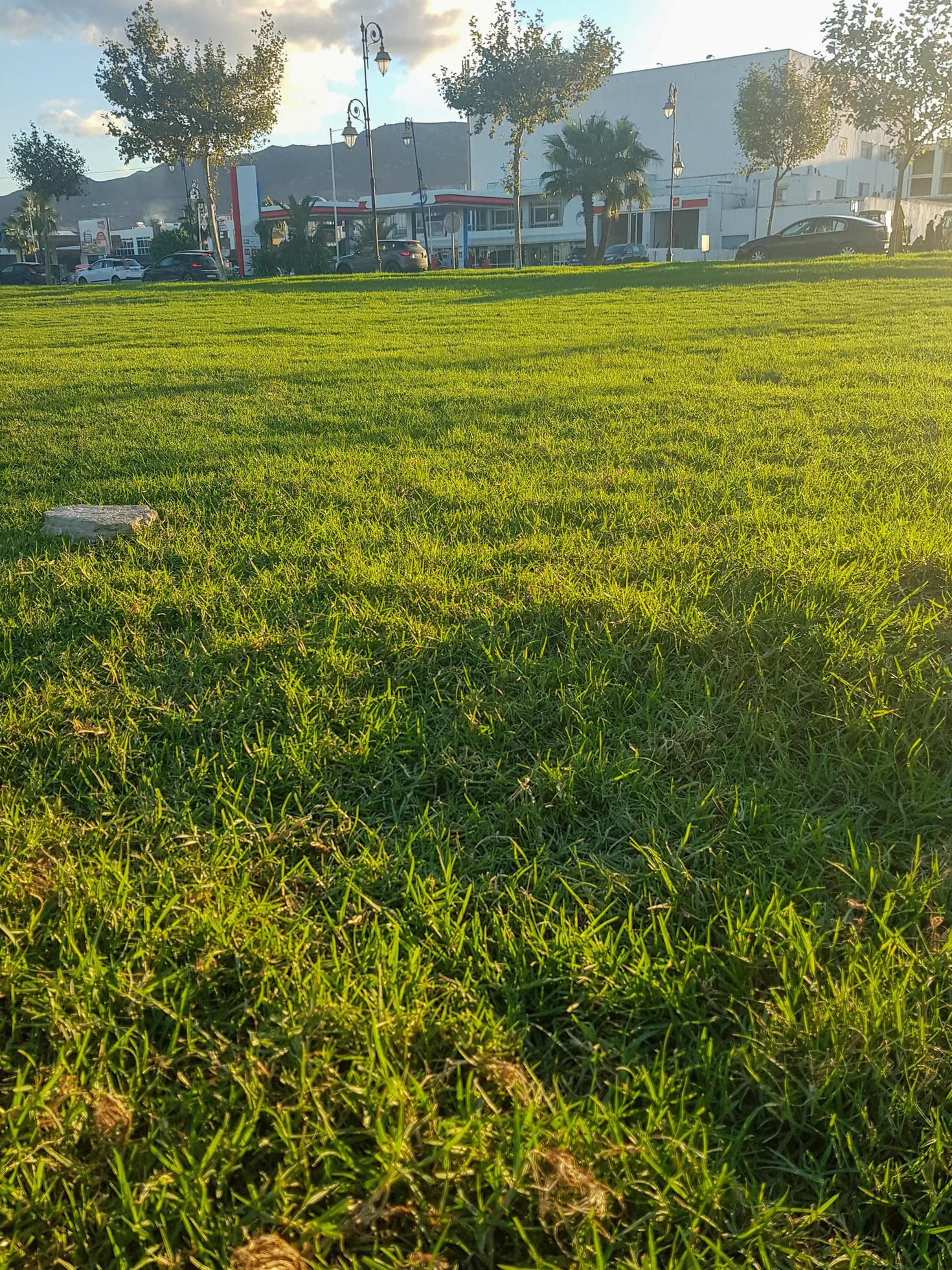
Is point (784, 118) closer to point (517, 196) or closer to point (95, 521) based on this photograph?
point (517, 196)

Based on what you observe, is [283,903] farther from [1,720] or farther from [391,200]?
[391,200]

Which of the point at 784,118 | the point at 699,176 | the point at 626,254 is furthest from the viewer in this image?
the point at 699,176

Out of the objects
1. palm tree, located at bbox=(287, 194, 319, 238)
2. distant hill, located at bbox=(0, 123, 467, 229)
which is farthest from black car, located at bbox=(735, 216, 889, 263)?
distant hill, located at bbox=(0, 123, 467, 229)

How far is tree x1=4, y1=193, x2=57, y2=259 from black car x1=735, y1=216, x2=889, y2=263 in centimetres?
4348

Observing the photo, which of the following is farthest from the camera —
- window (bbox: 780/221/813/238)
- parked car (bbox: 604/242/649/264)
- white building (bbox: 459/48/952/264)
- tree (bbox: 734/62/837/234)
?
white building (bbox: 459/48/952/264)

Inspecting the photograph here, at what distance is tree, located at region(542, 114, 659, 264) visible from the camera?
52000 millimetres

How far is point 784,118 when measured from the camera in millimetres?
39906

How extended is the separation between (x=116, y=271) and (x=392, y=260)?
15732 millimetres

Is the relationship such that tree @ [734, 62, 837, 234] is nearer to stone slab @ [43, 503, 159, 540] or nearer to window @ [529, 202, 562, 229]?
window @ [529, 202, 562, 229]

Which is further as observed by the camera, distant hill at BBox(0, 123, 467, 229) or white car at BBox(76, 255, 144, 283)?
distant hill at BBox(0, 123, 467, 229)

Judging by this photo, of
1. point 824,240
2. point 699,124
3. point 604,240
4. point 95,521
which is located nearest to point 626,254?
point 604,240

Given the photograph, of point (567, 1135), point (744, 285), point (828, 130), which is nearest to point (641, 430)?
point (567, 1135)

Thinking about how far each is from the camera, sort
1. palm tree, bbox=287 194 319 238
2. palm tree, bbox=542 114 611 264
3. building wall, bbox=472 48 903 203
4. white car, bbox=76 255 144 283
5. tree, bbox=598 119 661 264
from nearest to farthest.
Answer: palm tree, bbox=287 194 319 238, white car, bbox=76 255 144 283, palm tree, bbox=542 114 611 264, tree, bbox=598 119 661 264, building wall, bbox=472 48 903 203

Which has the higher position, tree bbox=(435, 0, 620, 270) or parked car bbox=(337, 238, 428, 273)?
tree bbox=(435, 0, 620, 270)
